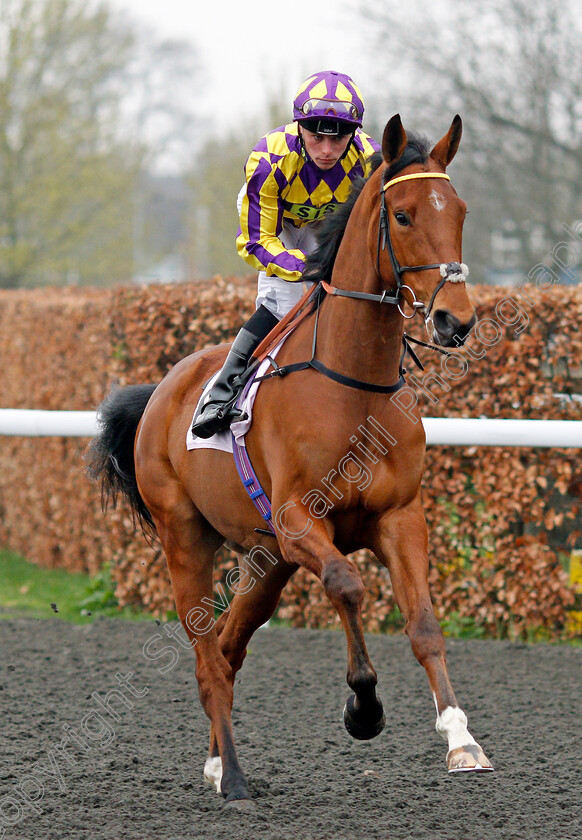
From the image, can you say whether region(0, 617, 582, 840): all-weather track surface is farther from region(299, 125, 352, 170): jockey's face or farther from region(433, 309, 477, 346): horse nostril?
region(299, 125, 352, 170): jockey's face

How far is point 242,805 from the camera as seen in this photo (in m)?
3.57

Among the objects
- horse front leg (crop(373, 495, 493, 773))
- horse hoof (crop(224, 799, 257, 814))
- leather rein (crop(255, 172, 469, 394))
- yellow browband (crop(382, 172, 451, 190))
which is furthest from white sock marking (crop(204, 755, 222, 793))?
yellow browband (crop(382, 172, 451, 190))

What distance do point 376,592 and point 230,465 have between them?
8.35 feet

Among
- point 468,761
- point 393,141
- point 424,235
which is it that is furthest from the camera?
point 393,141

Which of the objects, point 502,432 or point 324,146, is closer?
point 324,146

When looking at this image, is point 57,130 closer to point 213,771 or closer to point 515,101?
point 515,101

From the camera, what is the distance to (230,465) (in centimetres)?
395

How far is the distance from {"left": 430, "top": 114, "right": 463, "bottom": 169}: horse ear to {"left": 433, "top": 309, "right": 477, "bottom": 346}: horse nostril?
625 millimetres

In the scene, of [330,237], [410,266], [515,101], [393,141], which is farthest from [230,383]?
[515,101]

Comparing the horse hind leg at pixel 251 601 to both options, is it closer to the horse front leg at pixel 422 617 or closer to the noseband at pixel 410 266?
the horse front leg at pixel 422 617

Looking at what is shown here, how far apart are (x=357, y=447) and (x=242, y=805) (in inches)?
51.8

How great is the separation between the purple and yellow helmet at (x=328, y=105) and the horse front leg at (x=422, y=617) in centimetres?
136

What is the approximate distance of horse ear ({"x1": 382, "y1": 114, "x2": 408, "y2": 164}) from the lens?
126 inches

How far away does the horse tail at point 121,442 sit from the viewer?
4871mm
